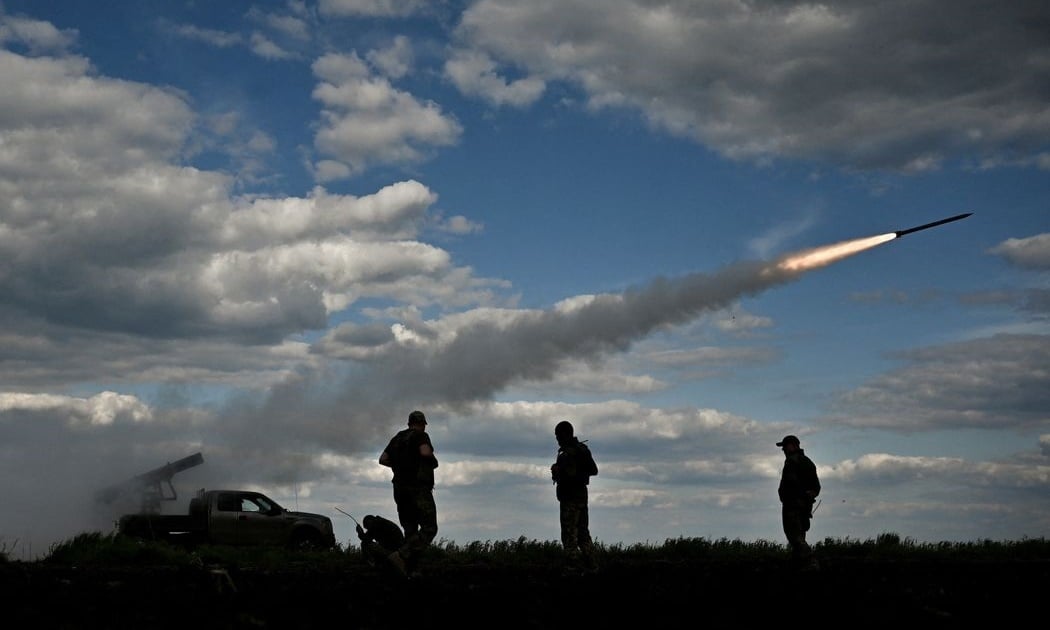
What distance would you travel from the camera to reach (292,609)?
10336 mm

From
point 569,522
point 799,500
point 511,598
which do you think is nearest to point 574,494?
point 569,522

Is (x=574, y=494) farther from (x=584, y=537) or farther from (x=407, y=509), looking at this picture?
(x=407, y=509)

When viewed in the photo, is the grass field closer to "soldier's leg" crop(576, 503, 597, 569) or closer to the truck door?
"soldier's leg" crop(576, 503, 597, 569)

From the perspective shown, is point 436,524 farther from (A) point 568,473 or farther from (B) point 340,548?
(B) point 340,548

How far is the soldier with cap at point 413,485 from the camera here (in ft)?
47.3

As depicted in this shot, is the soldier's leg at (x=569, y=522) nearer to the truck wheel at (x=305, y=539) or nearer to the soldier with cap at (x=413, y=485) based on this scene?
the soldier with cap at (x=413, y=485)

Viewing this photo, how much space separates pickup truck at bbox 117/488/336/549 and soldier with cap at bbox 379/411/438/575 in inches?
433

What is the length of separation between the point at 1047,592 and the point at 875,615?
4030 mm

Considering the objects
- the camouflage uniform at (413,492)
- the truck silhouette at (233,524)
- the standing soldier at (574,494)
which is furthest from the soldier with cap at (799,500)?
the truck silhouette at (233,524)

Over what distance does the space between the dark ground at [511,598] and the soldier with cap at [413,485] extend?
0.51 meters

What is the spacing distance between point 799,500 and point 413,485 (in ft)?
19.9

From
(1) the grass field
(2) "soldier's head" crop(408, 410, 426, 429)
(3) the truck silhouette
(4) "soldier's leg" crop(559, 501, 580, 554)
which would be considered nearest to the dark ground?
(1) the grass field

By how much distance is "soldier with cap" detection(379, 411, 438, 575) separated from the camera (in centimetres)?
1442

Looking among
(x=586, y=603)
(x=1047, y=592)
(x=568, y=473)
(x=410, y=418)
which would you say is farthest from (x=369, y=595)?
(x=1047, y=592)
